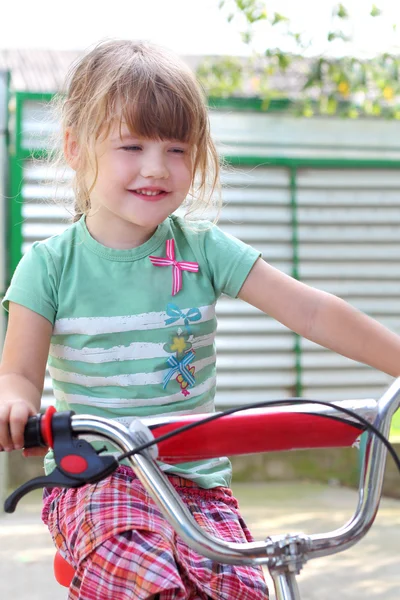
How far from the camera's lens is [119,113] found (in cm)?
185

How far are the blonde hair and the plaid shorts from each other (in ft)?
2.21

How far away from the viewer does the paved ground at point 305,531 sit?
3.75 meters

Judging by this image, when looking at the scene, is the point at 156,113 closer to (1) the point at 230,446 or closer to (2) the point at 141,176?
(2) the point at 141,176

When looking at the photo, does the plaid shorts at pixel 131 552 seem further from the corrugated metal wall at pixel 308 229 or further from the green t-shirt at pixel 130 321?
the corrugated metal wall at pixel 308 229

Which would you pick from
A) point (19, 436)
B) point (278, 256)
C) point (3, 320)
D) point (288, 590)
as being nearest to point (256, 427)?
point (288, 590)

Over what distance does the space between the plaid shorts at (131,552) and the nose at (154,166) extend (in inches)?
22.9

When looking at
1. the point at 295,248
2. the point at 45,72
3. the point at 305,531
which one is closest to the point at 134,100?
the point at 305,531

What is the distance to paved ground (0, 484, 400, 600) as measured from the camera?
3.75 metres

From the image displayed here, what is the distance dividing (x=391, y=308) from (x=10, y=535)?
110 inches

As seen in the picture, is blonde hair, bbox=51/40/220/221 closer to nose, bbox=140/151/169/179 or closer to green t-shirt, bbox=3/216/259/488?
nose, bbox=140/151/169/179

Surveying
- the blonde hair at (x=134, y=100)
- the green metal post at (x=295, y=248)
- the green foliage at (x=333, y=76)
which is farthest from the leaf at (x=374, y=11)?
the blonde hair at (x=134, y=100)

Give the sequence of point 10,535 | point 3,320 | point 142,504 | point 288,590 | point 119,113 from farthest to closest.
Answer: point 3,320, point 10,535, point 119,113, point 142,504, point 288,590

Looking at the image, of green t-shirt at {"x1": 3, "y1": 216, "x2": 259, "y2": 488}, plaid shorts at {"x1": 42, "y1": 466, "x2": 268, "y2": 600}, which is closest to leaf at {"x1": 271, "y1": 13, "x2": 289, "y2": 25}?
green t-shirt at {"x1": 3, "y1": 216, "x2": 259, "y2": 488}

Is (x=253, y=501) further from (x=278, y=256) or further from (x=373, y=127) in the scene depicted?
(x=373, y=127)
